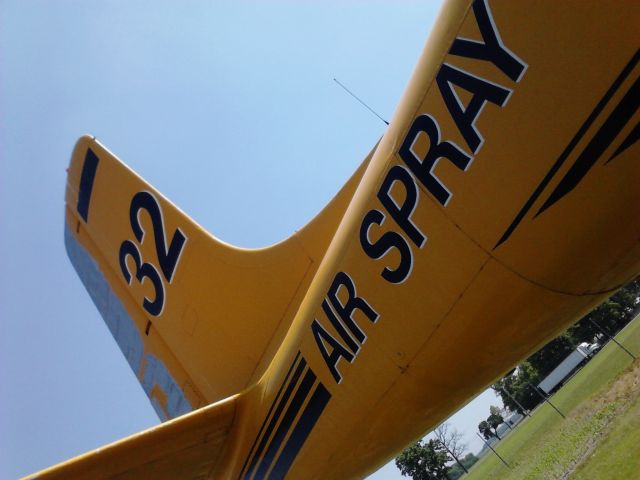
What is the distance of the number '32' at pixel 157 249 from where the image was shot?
16.6ft

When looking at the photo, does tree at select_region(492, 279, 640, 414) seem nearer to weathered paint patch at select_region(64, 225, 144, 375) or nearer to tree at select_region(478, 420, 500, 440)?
tree at select_region(478, 420, 500, 440)

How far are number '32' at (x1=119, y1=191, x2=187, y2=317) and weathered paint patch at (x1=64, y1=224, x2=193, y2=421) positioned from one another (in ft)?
1.80

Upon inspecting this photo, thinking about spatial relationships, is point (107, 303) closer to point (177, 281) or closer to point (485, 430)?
point (177, 281)

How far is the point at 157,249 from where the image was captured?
519cm

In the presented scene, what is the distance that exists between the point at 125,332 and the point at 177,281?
1.29 m

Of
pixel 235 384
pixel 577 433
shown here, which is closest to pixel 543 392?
pixel 577 433

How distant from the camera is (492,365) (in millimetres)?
2844

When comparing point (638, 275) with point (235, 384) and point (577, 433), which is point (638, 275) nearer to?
point (235, 384)

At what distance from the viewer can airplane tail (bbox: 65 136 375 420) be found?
4.38m

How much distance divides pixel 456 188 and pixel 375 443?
71.9 inches

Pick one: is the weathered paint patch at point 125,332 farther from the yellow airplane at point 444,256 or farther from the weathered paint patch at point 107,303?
the yellow airplane at point 444,256

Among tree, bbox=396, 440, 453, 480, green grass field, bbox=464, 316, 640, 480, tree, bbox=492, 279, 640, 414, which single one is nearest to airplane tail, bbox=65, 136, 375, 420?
green grass field, bbox=464, 316, 640, 480

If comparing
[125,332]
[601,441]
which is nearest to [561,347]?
[601,441]

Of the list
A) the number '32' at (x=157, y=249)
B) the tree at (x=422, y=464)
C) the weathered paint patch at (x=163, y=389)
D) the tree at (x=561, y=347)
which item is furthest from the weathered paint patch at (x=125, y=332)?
the tree at (x=422, y=464)
